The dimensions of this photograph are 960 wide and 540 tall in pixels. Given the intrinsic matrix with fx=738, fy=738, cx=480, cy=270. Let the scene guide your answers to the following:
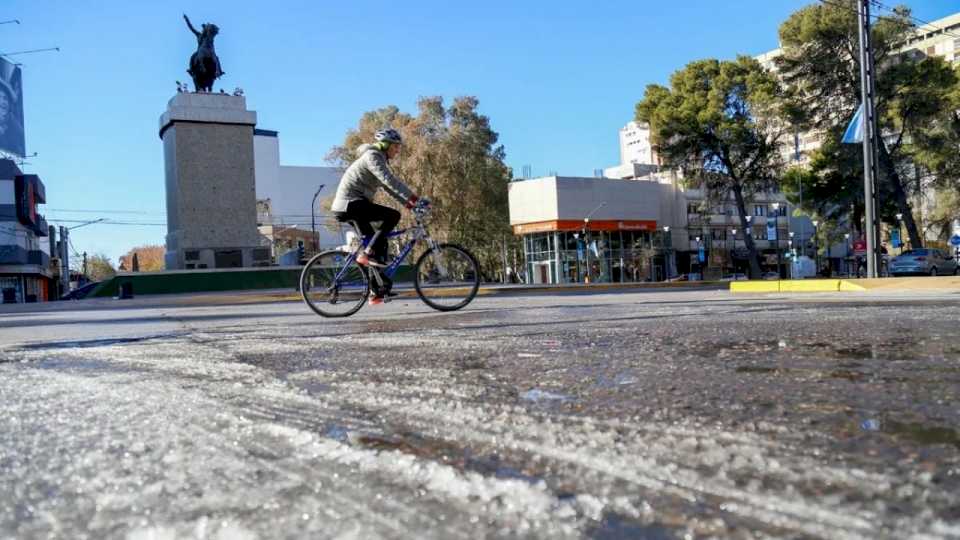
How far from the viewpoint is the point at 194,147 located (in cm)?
2683

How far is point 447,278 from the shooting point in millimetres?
7328

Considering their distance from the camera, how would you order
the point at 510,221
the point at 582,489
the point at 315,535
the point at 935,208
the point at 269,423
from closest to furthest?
the point at 315,535 < the point at 582,489 < the point at 269,423 < the point at 935,208 < the point at 510,221

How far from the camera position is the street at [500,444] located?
95 centimetres

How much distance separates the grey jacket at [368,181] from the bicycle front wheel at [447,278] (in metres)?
0.73

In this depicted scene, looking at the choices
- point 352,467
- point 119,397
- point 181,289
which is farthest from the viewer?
point 181,289

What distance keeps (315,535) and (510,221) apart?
156 ft

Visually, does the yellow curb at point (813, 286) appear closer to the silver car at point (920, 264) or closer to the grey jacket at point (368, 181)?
the grey jacket at point (368, 181)

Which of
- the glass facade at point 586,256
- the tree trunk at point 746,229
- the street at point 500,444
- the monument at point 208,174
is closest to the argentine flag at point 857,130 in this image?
the street at point 500,444

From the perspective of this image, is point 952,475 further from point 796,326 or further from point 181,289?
point 181,289

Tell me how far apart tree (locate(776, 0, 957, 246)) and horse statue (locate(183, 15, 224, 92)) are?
25262 mm

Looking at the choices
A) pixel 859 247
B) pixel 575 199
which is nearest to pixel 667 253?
pixel 575 199

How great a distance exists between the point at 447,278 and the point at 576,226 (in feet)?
140

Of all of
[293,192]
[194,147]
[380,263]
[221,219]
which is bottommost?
[380,263]

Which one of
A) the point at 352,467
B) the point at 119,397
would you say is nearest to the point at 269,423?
the point at 352,467
